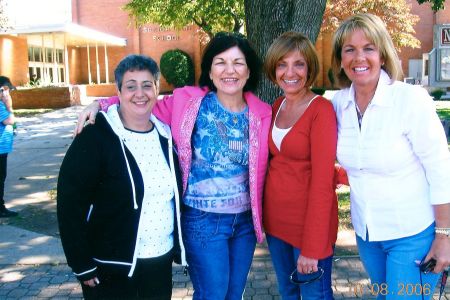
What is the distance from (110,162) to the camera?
2299 millimetres

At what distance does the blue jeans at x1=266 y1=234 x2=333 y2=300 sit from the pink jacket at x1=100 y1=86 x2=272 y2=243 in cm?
14

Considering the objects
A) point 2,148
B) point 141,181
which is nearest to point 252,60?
point 141,181

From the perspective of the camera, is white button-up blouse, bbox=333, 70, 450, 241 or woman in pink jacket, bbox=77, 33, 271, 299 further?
woman in pink jacket, bbox=77, 33, 271, 299

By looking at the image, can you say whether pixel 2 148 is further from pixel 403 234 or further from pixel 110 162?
pixel 403 234

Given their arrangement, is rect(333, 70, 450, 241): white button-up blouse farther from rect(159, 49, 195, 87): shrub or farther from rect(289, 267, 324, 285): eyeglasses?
rect(159, 49, 195, 87): shrub

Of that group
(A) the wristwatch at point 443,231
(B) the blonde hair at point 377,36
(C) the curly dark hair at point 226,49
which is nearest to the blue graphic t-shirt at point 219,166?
(C) the curly dark hair at point 226,49

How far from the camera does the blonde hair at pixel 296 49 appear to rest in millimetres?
2580

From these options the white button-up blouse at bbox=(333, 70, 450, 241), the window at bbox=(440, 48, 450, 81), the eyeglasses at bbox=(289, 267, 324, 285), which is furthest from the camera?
the window at bbox=(440, 48, 450, 81)

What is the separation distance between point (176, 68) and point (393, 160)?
28.3 meters

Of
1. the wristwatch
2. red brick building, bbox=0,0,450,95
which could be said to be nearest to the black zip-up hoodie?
the wristwatch

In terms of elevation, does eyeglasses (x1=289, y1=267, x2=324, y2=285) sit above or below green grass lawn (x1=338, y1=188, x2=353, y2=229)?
above

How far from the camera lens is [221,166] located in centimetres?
261

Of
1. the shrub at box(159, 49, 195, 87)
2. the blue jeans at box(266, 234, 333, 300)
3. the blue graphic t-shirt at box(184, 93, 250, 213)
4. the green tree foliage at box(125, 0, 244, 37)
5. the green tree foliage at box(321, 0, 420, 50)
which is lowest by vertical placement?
the blue jeans at box(266, 234, 333, 300)

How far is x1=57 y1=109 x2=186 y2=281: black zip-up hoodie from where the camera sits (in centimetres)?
226
